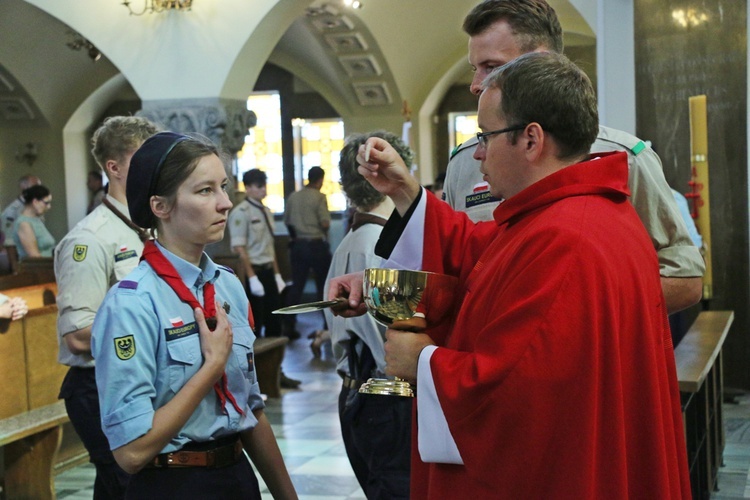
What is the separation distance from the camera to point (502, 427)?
1.66 m

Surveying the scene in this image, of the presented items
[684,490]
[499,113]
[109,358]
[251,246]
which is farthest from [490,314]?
[251,246]

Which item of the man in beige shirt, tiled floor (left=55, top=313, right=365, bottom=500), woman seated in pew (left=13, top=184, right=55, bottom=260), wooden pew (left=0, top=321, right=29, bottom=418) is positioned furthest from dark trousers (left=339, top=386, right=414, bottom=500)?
the man in beige shirt

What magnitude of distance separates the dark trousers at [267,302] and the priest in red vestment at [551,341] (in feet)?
24.9

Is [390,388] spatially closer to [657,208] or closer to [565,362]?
[565,362]

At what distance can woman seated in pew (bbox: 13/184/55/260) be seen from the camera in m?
9.73

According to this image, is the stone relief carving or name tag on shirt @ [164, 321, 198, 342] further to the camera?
the stone relief carving

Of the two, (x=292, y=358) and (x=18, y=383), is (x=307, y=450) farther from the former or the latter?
(x=292, y=358)

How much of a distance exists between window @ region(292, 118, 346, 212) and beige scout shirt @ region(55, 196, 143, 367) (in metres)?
13.1

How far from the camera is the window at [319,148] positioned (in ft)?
54.0

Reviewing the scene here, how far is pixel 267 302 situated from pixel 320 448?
364 centimetres

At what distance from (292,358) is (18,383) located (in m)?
4.68

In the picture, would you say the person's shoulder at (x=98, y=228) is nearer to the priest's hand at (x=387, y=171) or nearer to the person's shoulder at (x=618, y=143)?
the priest's hand at (x=387, y=171)

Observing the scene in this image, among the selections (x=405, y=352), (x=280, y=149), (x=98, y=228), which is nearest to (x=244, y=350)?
(x=405, y=352)

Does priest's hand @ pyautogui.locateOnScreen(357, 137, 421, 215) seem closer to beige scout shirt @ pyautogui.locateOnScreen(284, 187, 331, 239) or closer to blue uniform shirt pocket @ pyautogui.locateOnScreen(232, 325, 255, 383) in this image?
blue uniform shirt pocket @ pyautogui.locateOnScreen(232, 325, 255, 383)
